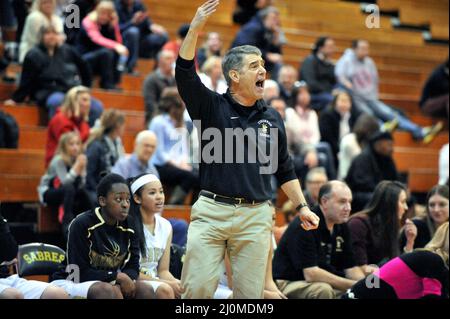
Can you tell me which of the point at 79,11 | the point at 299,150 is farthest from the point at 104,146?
the point at 79,11

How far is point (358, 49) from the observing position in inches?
444

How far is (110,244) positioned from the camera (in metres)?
5.83

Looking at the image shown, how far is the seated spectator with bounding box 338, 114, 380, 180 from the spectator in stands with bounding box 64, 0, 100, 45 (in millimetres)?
2893

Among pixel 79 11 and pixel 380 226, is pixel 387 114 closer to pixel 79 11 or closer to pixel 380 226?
pixel 79 11

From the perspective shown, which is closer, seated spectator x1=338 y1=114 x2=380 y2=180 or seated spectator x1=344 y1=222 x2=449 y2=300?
seated spectator x1=344 y1=222 x2=449 y2=300

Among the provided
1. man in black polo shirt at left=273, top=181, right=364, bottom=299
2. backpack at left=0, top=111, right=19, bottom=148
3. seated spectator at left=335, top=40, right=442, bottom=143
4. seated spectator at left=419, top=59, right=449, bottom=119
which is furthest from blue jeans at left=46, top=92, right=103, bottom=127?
seated spectator at left=419, top=59, right=449, bottom=119

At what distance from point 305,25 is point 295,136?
402 cm

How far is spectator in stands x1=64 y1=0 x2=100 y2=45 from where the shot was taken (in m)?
9.71

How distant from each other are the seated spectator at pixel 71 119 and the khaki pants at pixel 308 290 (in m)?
2.52

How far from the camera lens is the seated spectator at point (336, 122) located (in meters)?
10.0

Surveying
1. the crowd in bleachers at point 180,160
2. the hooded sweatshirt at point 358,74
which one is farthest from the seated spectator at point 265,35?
the hooded sweatshirt at point 358,74

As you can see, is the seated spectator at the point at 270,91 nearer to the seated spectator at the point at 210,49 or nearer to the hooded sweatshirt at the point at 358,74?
the seated spectator at the point at 210,49

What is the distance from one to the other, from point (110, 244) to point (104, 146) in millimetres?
2247

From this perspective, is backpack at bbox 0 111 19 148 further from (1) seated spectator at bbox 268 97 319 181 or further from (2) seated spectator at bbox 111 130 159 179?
(1) seated spectator at bbox 268 97 319 181
